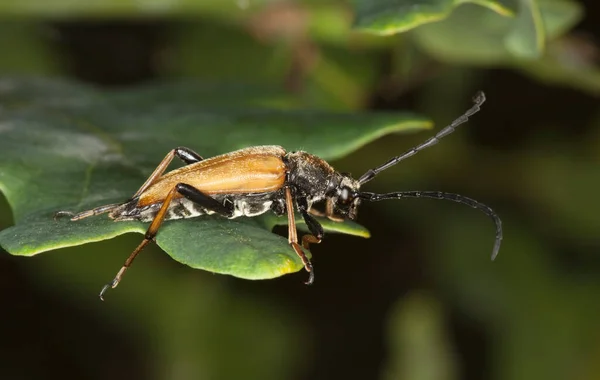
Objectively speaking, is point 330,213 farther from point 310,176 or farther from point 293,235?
point 293,235

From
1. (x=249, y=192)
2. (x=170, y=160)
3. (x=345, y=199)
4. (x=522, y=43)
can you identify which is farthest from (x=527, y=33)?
(x=170, y=160)

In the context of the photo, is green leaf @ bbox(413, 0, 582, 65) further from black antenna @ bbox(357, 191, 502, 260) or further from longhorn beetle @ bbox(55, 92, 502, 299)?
black antenna @ bbox(357, 191, 502, 260)

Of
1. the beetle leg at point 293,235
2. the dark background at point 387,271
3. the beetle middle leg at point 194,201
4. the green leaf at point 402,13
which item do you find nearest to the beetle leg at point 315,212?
the beetle leg at point 293,235

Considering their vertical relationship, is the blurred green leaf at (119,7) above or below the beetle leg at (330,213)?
above

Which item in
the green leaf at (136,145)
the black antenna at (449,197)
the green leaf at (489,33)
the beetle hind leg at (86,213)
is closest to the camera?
the green leaf at (136,145)

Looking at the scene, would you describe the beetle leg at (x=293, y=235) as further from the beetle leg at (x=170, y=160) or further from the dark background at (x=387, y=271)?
the dark background at (x=387, y=271)

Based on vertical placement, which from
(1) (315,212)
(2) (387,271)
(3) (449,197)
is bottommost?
(2) (387,271)

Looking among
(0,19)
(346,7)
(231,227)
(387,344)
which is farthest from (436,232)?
(0,19)
